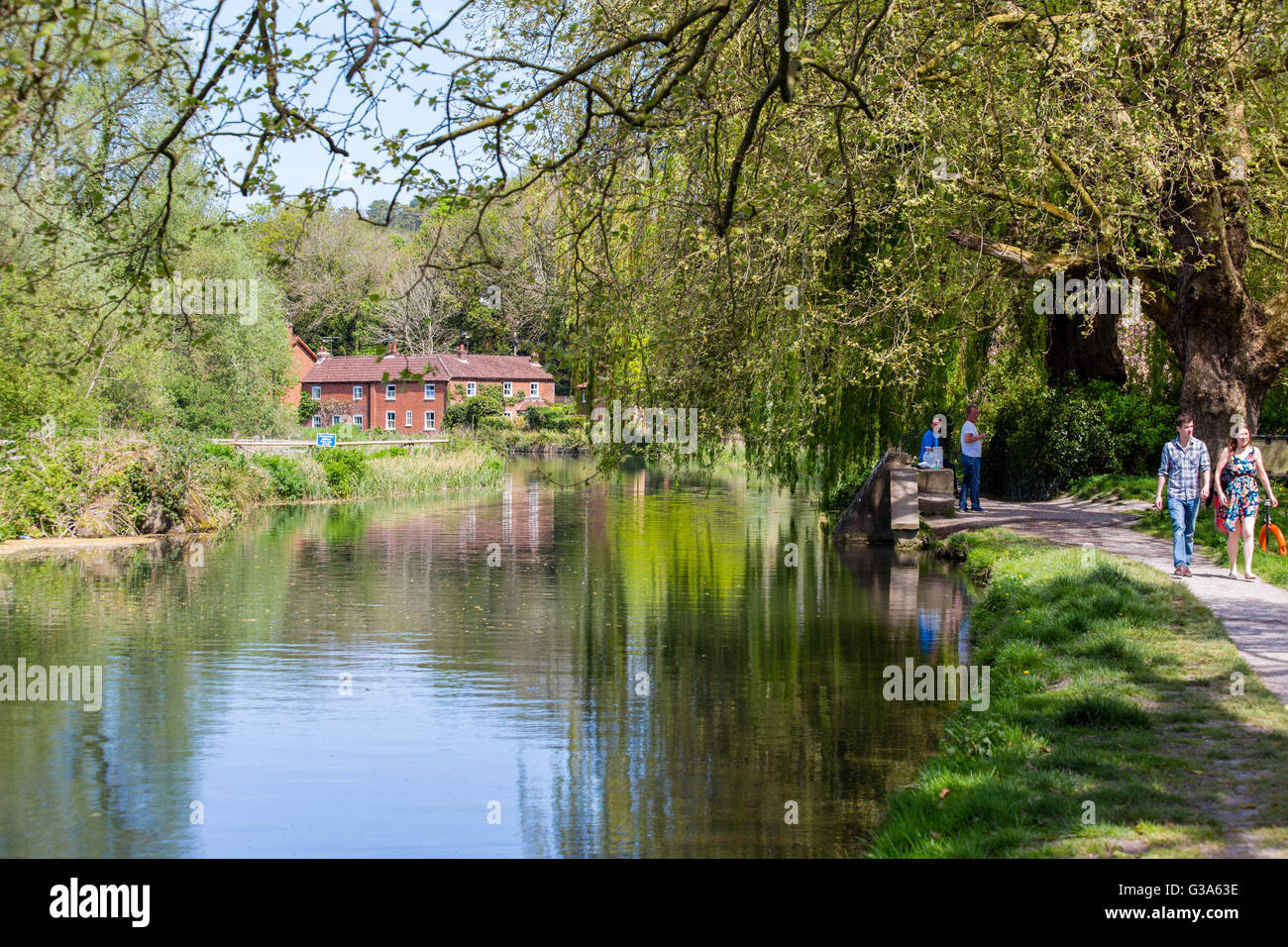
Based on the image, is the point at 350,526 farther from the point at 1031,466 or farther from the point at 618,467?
the point at 618,467

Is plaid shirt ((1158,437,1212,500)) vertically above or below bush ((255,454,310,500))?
above

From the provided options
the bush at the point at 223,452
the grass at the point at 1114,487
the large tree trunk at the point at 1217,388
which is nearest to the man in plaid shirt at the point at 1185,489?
the large tree trunk at the point at 1217,388

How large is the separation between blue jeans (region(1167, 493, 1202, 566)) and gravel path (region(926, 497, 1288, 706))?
25cm

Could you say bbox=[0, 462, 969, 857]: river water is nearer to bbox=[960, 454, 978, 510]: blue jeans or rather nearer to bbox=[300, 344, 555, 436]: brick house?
bbox=[960, 454, 978, 510]: blue jeans

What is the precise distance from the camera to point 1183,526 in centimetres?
1398

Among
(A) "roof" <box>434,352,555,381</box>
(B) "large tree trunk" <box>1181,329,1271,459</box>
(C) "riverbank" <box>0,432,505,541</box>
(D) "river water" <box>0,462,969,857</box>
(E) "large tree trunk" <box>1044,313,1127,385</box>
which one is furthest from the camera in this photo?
(A) "roof" <box>434,352,555,381</box>

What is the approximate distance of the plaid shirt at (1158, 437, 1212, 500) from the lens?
14086 mm

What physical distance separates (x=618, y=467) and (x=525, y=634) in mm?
3347

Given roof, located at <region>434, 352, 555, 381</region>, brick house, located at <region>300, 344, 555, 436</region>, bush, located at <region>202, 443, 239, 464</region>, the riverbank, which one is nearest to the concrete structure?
the riverbank

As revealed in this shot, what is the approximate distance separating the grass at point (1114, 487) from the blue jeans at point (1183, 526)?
905 cm

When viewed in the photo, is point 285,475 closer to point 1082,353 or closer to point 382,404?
point 1082,353

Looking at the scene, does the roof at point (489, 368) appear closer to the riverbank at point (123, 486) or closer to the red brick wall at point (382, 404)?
the red brick wall at point (382, 404)

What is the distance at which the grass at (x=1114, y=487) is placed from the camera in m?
23.4

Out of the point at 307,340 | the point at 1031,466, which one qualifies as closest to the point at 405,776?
the point at 1031,466
